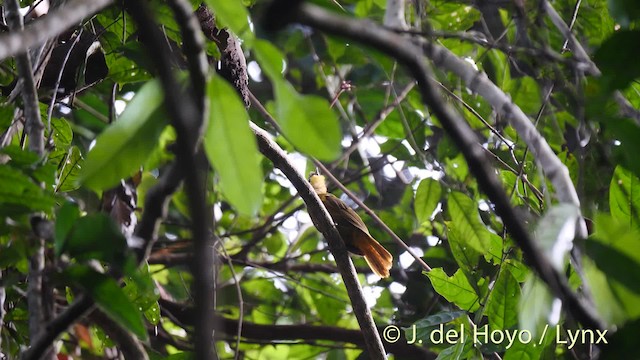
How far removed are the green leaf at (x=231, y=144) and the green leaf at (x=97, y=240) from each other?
6.3 inches

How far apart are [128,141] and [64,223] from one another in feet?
0.48

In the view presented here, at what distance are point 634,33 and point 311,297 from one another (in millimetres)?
2170

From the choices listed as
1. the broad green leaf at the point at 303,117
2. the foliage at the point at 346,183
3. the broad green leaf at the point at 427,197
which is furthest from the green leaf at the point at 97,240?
the broad green leaf at the point at 427,197

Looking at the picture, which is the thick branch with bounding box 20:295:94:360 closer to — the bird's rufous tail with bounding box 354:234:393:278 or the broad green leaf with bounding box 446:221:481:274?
the broad green leaf with bounding box 446:221:481:274

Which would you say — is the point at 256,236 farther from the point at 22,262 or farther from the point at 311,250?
the point at 22,262

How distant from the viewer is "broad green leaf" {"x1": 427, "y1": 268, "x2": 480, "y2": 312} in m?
1.55

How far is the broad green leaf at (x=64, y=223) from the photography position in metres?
0.79

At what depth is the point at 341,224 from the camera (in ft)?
7.29

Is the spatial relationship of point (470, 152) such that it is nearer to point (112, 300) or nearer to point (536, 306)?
point (536, 306)

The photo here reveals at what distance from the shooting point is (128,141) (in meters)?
0.73

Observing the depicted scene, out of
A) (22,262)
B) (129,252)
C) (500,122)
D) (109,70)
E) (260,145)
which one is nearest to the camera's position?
(129,252)

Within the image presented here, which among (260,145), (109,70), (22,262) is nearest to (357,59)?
(260,145)

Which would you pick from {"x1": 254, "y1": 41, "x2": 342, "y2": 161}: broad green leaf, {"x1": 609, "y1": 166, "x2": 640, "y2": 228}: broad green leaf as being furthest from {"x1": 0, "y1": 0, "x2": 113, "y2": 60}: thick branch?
{"x1": 609, "y1": 166, "x2": 640, "y2": 228}: broad green leaf

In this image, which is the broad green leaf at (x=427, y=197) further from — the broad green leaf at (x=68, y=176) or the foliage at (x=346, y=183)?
the broad green leaf at (x=68, y=176)
